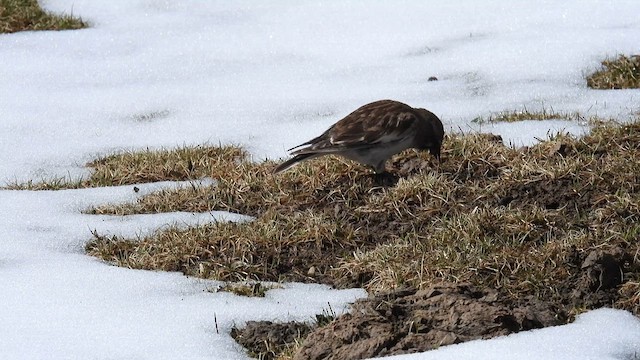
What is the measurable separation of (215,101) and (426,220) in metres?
3.51

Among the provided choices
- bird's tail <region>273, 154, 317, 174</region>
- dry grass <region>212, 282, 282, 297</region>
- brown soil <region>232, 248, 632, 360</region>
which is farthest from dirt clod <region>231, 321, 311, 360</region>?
bird's tail <region>273, 154, 317, 174</region>

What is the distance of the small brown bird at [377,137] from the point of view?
7098 millimetres

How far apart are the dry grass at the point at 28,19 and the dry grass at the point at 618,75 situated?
5.54 m

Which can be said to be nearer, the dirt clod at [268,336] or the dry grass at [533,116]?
the dirt clod at [268,336]

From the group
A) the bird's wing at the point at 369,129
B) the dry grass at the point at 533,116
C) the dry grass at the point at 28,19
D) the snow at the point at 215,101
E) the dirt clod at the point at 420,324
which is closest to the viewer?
the dirt clod at the point at 420,324

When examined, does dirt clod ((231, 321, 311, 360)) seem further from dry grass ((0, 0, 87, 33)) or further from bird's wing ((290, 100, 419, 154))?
dry grass ((0, 0, 87, 33))

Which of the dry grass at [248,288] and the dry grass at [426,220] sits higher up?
the dry grass at [426,220]

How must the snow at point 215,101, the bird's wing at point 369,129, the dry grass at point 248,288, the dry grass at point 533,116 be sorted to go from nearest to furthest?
the snow at point 215,101
the dry grass at point 248,288
the bird's wing at point 369,129
the dry grass at point 533,116

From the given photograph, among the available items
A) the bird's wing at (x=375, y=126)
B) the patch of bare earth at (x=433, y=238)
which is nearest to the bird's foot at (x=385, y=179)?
the patch of bare earth at (x=433, y=238)

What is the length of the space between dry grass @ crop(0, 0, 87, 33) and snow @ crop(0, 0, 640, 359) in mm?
207

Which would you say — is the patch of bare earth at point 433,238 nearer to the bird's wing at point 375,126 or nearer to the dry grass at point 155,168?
the dry grass at point 155,168

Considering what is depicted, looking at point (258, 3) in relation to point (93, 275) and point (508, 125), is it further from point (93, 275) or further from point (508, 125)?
point (93, 275)

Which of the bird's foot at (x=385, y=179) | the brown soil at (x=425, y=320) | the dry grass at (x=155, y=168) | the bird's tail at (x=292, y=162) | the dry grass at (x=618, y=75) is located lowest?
the dry grass at (x=155, y=168)

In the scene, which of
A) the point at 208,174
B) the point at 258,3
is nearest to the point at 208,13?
the point at 258,3
